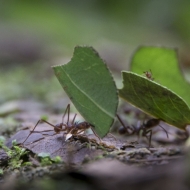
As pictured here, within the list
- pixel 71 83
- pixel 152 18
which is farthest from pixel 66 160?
pixel 152 18

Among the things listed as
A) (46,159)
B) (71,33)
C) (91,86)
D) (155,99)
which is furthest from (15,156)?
(71,33)

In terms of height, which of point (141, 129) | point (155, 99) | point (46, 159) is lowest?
point (141, 129)

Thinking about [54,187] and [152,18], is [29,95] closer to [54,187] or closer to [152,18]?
[54,187]

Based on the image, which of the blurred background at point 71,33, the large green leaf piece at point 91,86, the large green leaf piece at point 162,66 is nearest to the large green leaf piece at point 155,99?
the large green leaf piece at point 91,86

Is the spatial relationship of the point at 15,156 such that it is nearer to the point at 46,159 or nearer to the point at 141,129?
the point at 46,159

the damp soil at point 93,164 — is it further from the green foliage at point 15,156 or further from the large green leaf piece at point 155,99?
the large green leaf piece at point 155,99

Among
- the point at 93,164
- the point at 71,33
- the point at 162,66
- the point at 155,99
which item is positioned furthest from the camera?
the point at 71,33
